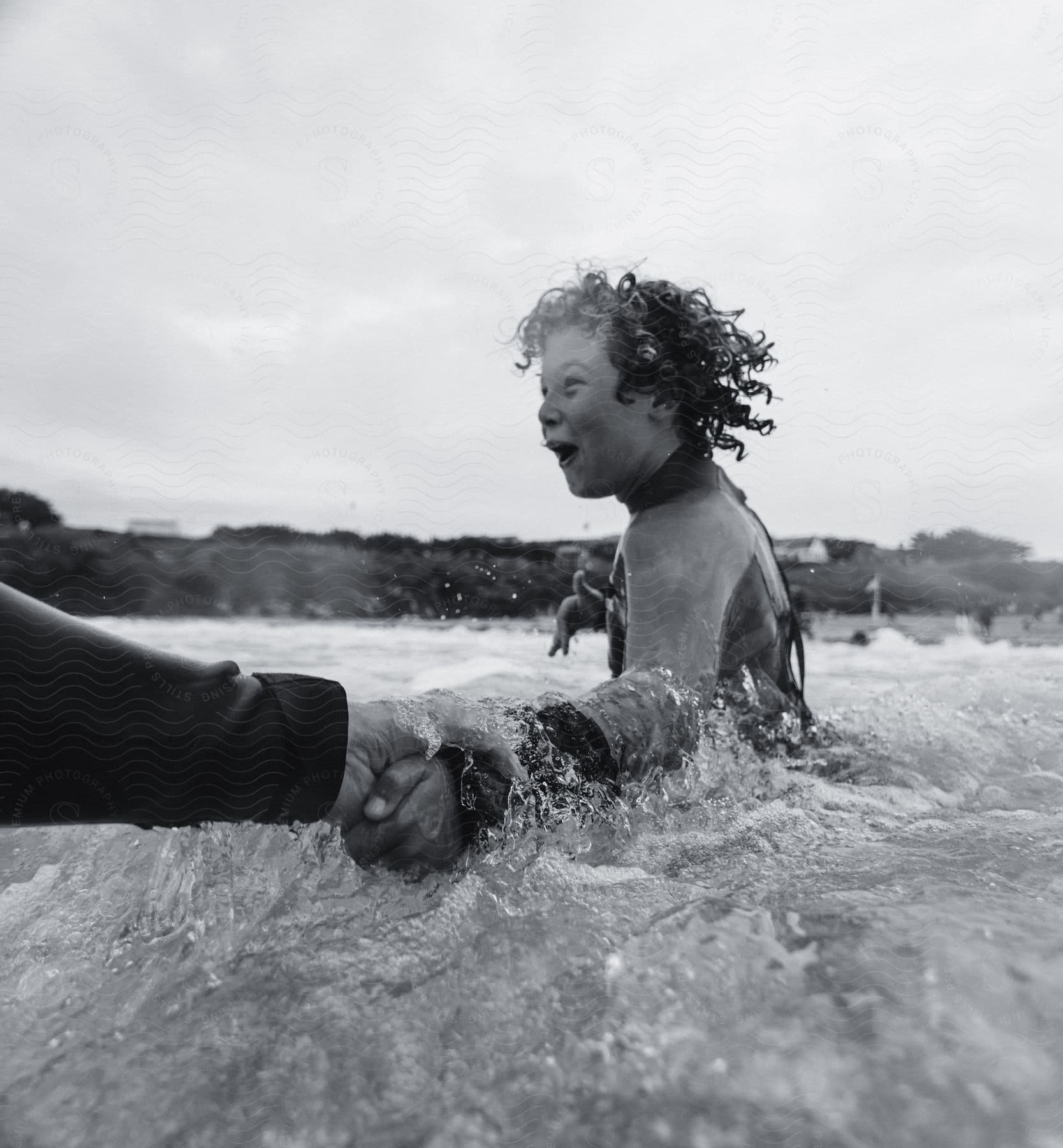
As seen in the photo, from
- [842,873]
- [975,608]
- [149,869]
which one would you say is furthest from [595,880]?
[975,608]

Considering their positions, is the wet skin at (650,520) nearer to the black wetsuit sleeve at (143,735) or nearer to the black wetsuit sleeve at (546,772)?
the black wetsuit sleeve at (546,772)

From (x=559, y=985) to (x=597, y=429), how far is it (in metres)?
1.65

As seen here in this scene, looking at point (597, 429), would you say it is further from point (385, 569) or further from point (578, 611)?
point (578, 611)

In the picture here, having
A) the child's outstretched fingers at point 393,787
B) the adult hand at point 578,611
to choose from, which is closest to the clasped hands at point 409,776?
the child's outstretched fingers at point 393,787

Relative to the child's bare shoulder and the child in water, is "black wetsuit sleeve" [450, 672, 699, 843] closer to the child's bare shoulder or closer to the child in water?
the child in water

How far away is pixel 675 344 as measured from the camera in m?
2.93

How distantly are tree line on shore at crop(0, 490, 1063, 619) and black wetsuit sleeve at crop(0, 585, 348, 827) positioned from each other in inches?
53.6

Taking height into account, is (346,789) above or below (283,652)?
above

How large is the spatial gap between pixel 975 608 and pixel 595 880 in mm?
4845

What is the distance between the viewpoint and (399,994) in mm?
1224

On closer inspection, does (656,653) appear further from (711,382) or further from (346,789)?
(711,382)

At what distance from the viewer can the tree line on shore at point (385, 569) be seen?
2830mm

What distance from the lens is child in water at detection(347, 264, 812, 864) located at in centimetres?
161

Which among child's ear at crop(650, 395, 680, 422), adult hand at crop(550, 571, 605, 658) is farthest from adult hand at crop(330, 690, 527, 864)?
adult hand at crop(550, 571, 605, 658)
